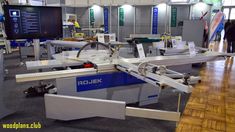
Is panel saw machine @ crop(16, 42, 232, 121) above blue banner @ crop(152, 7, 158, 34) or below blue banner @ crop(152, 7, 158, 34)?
below

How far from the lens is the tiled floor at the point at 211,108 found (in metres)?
2.54

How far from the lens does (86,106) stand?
184cm

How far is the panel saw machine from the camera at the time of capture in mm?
1716

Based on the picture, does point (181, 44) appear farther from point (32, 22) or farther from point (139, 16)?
point (139, 16)

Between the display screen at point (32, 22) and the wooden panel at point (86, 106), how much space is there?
1.45 meters

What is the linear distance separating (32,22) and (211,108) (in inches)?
116

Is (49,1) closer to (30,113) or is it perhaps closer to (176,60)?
(30,113)

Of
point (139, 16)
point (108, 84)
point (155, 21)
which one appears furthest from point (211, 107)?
point (139, 16)

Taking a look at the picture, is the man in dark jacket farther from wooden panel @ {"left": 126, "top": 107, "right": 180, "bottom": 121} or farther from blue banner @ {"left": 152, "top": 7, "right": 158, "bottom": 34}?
wooden panel @ {"left": 126, "top": 107, "right": 180, "bottom": 121}

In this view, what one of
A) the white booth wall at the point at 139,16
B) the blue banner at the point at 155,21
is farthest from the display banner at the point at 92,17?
the blue banner at the point at 155,21

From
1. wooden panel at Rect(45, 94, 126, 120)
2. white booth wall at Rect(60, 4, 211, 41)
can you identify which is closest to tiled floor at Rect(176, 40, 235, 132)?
wooden panel at Rect(45, 94, 126, 120)

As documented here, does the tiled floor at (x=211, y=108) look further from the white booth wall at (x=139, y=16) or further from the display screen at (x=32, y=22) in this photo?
the white booth wall at (x=139, y=16)

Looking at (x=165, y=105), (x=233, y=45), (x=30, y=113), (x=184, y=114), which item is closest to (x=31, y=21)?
(x=30, y=113)

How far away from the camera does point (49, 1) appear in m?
9.78
